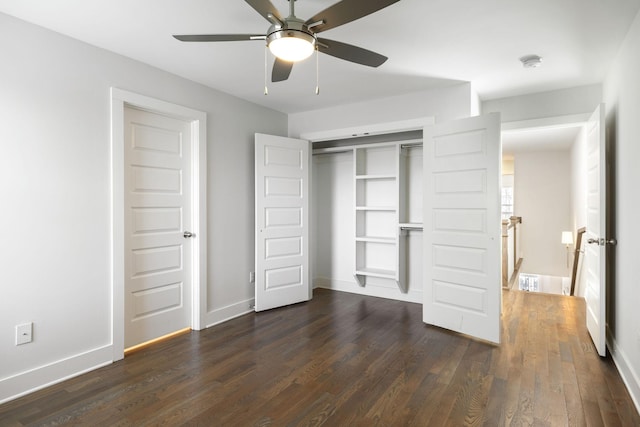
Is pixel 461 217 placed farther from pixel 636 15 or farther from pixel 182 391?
pixel 182 391

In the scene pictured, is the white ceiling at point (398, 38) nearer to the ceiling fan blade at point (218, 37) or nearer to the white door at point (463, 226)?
the ceiling fan blade at point (218, 37)

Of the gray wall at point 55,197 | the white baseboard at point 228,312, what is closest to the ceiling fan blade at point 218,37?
the gray wall at point 55,197

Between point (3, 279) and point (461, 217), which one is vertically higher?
point (461, 217)

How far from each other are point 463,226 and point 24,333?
11.7 feet

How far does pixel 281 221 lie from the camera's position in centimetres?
447

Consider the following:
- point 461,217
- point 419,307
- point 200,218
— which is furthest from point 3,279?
point 419,307

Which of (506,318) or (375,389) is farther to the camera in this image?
(506,318)

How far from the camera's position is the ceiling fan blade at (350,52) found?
2.10 metres

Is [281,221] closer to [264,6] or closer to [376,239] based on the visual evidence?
[376,239]

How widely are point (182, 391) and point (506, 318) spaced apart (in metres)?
3.36

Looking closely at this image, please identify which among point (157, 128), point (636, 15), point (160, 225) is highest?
point (636, 15)

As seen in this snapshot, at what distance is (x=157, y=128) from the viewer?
11.1 feet

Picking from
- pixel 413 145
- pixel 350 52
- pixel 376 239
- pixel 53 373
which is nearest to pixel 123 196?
pixel 53 373

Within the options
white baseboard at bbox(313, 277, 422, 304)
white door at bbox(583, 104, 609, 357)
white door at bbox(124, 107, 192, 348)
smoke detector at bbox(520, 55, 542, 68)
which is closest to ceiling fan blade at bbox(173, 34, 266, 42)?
white door at bbox(124, 107, 192, 348)
